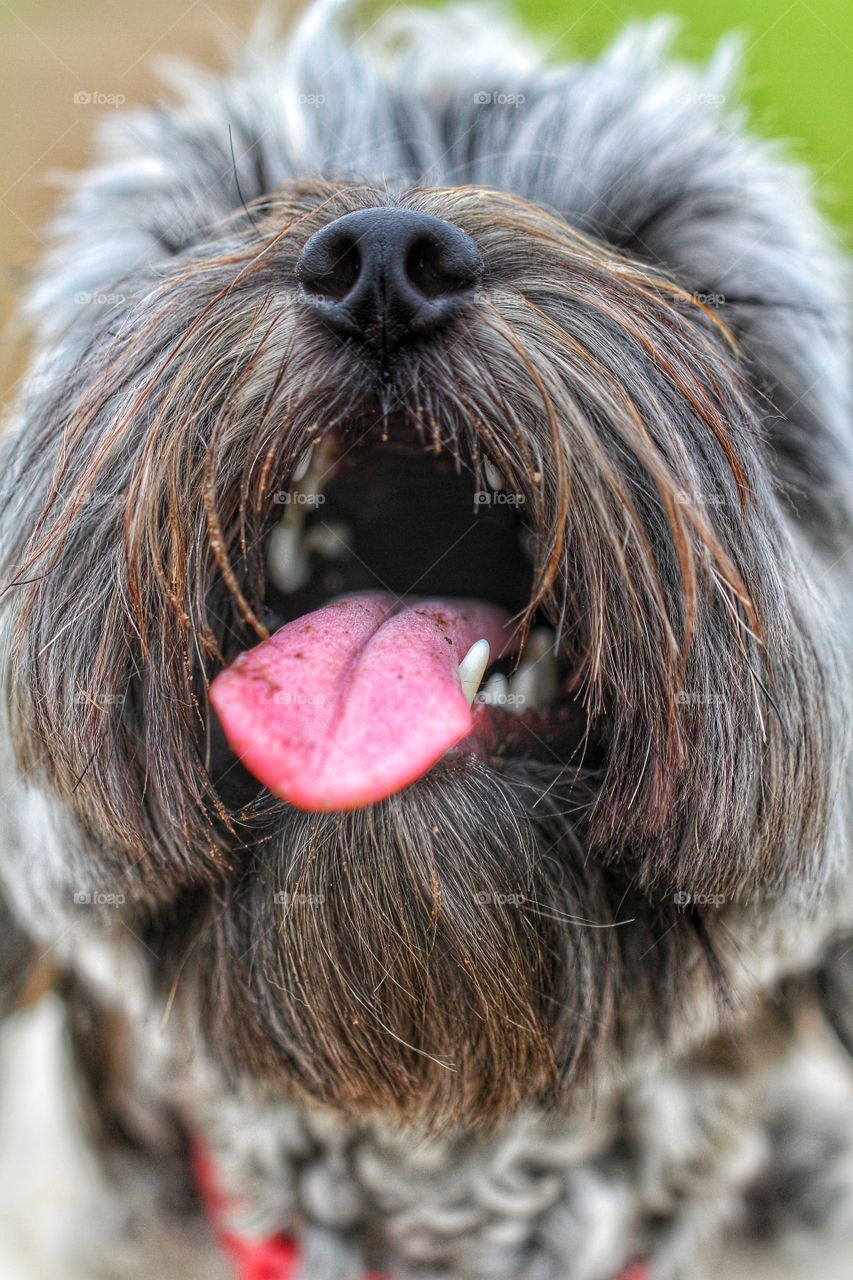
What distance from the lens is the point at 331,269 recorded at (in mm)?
1188

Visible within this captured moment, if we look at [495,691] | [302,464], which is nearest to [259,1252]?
[495,691]

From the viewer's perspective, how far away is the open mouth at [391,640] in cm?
120

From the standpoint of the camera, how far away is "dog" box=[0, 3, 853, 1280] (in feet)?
3.93

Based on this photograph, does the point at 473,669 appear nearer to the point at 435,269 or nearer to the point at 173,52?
the point at 435,269

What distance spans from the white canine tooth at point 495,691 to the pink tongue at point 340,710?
0.06 meters

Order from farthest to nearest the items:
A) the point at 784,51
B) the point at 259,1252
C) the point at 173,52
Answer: the point at 784,51, the point at 173,52, the point at 259,1252

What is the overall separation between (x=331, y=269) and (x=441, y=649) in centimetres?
44

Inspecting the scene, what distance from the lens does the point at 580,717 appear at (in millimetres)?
1362

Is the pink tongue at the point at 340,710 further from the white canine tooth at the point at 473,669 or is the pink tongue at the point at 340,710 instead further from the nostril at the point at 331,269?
the nostril at the point at 331,269

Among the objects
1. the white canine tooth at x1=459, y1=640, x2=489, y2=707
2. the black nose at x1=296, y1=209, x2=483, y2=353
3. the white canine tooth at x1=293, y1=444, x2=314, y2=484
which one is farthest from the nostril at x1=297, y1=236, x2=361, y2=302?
the white canine tooth at x1=459, y1=640, x2=489, y2=707

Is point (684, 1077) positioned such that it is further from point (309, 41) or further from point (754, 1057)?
point (309, 41)

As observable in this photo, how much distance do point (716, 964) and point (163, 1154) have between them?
1.02m

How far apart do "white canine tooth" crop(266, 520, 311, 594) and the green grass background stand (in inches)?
39.2

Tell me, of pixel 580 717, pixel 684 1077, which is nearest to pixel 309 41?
pixel 580 717
